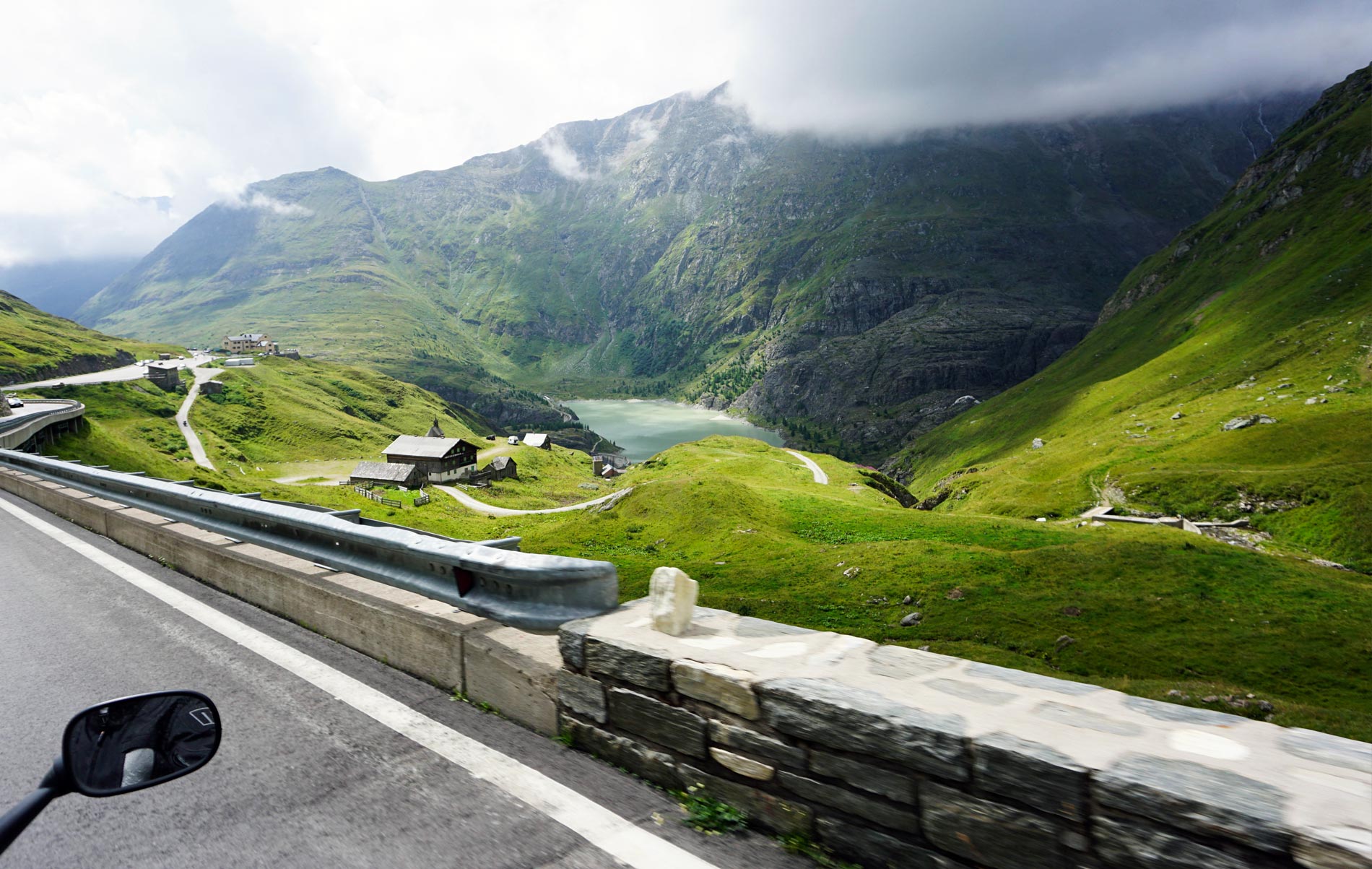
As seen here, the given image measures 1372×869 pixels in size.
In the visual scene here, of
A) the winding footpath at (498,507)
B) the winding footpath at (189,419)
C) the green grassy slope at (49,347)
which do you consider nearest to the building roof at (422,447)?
the winding footpath at (498,507)

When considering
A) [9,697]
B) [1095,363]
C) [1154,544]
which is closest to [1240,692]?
[1154,544]

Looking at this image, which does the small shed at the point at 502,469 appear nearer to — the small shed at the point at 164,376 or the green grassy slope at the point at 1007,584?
the green grassy slope at the point at 1007,584

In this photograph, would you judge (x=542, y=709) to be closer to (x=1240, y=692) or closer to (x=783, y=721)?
(x=783, y=721)

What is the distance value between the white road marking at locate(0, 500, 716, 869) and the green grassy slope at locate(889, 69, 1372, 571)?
6397 centimetres

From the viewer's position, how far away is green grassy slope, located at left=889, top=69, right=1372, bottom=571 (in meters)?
59.6

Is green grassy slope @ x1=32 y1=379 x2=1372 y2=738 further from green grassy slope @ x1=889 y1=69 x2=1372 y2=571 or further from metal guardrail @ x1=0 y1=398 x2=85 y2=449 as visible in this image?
green grassy slope @ x1=889 y1=69 x2=1372 y2=571

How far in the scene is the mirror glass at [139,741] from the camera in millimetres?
2717

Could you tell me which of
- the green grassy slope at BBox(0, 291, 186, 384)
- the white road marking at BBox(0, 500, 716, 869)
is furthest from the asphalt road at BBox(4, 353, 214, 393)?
the white road marking at BBox(0, 500, 716, 869)

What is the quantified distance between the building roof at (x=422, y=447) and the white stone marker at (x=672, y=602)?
96.9 meters

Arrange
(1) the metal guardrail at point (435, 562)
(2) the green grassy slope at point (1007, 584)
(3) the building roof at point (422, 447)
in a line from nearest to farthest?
(1) the metal guardrail at point (435, 562) → (2) the green grassy slope at point (1007, 584) → (3) the building roof at point (422, 447)

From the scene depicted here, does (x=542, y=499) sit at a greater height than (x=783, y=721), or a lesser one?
lesser

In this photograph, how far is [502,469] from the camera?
10300cm

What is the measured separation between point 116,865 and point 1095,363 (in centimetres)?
18988

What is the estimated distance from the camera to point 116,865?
3.65 meters
